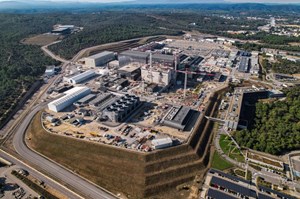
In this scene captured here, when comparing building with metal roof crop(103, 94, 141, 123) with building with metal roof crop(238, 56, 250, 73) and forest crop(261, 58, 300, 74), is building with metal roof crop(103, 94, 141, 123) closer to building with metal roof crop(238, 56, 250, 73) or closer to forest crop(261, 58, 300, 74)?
building with metal roof crop(238, 56, 250, 73)

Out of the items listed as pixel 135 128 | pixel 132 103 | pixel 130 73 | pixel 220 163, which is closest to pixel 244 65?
pixel 130 73

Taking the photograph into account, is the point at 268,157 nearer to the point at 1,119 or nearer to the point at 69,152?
the point at 69,152

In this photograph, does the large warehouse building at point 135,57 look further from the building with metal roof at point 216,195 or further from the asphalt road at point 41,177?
the building with metal roof at point 216,195

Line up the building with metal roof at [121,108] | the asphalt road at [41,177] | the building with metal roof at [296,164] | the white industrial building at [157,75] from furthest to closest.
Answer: the white industrial building at [157,75], the building with metal roof at [121,108], the building with metal roof at [296,164], the asphalt road at [41,177]

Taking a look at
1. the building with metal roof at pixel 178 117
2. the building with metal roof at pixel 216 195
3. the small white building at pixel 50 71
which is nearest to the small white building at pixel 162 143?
the building with metal roof at pixel 178 117

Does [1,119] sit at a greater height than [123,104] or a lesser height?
lesser

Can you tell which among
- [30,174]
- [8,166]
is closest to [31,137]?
[8,166]

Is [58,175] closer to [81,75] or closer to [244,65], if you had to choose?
[81,75]
